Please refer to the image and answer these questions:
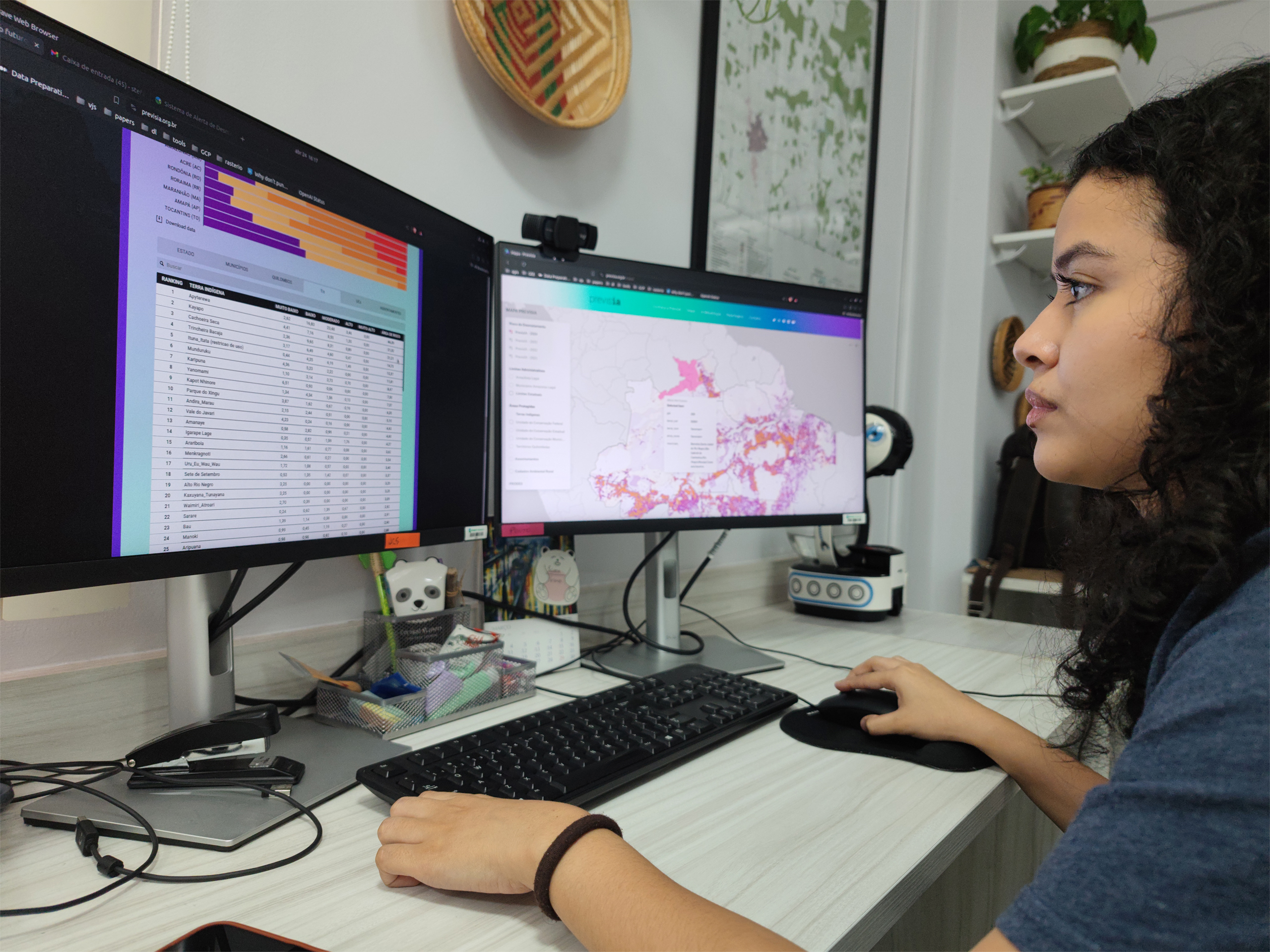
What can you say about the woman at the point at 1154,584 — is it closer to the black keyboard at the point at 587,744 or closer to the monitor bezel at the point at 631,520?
the black keyboard at the point at 587,744

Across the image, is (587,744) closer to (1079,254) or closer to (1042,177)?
(1079,254)

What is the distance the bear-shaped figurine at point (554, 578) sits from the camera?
104 centimetres

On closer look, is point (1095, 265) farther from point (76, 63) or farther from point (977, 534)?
point (977, 534)

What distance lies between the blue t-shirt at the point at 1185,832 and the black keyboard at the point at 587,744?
0.31 meters

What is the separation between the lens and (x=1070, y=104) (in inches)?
91.4

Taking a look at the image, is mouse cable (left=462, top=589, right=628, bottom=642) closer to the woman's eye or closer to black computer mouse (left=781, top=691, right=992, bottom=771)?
black computer mouse (left=781, top=691, right=992, bottom=771)

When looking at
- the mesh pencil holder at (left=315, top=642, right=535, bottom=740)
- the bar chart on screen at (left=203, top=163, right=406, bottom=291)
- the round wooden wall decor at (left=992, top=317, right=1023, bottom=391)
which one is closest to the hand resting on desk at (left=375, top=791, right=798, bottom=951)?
the mesh pencil holder at (left=315, top=642, right=535, bottom=740)

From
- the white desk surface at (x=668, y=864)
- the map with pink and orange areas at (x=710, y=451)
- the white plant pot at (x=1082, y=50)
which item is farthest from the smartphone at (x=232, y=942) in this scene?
the white plant pot at (x=1082, y=50)

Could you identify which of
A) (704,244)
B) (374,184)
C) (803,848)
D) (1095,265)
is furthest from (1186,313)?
(704,244)

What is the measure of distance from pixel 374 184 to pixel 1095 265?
2.05ft

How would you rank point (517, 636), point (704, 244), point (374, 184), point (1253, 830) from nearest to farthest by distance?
point (1253, 830) < point (374, 184) < point (517, 636) < point (704, 244)

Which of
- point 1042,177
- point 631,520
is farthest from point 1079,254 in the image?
point 1042,177

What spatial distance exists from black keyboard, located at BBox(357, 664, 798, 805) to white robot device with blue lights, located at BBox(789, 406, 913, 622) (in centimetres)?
57

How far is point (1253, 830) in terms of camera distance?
303 mm
